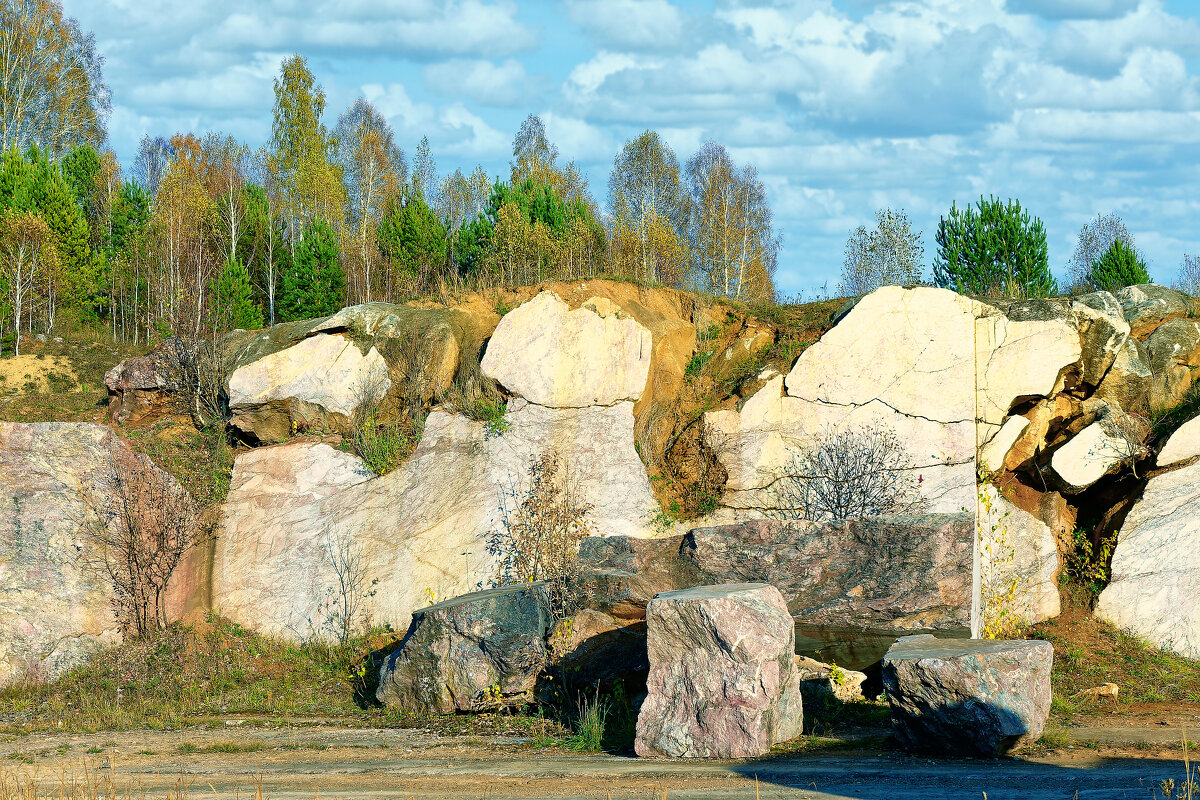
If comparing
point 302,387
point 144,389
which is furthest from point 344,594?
point 144,389

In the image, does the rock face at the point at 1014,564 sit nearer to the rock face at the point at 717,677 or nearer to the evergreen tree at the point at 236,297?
the rock face at the point at 717,677

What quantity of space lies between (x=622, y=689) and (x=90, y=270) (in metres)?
21.0

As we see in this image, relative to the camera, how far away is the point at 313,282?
2528 cm

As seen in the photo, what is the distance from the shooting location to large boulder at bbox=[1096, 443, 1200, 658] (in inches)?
486

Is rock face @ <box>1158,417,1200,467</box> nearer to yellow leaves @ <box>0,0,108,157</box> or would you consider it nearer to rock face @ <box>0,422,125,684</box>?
rock face @ <box>0,422,125,684</box>

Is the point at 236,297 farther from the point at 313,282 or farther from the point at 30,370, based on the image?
the point at 30,370

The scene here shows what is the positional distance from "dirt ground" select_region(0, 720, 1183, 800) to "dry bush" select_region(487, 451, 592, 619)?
326 cm

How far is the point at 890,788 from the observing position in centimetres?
759

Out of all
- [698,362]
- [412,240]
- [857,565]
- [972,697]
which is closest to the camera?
[972,697]

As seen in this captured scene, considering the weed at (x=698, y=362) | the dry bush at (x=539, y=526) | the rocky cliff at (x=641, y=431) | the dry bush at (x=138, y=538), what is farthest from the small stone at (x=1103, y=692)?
the dry bush at (x=138, y=538)

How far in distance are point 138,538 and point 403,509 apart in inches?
138

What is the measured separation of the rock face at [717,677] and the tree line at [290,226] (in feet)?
30.0

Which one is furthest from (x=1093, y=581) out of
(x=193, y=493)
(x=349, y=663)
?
(x=193, y=493)

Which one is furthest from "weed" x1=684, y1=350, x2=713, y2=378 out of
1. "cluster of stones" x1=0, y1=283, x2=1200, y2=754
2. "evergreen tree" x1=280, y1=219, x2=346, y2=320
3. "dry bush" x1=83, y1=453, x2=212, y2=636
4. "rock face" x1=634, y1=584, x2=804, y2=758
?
"evergreen tree" x1=280, y1=219, x2=346, y2=320
